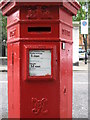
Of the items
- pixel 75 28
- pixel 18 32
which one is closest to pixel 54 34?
pixel 18 32

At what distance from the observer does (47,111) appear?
101 inches

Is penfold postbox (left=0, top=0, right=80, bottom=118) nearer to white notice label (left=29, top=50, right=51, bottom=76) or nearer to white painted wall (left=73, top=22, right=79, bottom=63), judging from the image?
white notice label (left=29, top=50, right=51, bottom=76)

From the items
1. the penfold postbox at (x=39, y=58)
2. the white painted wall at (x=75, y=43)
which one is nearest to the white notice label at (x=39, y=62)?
the penfold postbox at (x=39, y=58)

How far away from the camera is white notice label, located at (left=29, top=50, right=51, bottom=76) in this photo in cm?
248

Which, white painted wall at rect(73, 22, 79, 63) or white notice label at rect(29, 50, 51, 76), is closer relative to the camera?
white notice label at rect(29, 50, 51, 76)

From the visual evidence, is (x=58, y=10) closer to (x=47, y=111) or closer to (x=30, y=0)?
(x=30, y=0)

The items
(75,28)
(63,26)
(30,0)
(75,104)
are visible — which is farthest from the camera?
(75,28)

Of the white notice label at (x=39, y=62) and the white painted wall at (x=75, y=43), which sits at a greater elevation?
the white painted wall at (x=75, y=43)

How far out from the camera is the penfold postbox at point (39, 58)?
2.48 meters

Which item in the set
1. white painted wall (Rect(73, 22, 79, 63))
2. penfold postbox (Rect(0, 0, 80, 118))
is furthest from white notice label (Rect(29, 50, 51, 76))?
white painted wall (Rect(73, 22, 79, 63))

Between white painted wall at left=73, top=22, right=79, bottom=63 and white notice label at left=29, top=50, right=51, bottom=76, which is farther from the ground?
white painted wall at left=73, top=22, right=79, bottom=63

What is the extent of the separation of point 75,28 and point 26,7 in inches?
603

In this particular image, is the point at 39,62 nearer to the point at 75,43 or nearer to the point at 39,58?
the point at 39,58

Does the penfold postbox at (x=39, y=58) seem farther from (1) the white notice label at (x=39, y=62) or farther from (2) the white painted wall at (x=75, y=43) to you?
(2) the white painted wall at (x=75, y=43)
